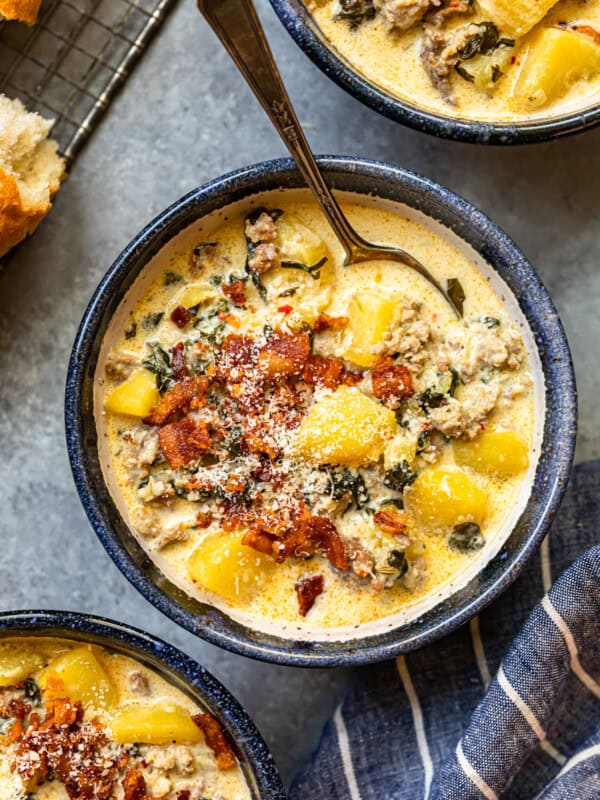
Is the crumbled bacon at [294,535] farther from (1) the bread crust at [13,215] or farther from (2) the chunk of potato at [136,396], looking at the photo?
(1) the bread crust at [13,215]

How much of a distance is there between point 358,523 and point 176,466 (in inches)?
22.4

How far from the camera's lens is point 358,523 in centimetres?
308

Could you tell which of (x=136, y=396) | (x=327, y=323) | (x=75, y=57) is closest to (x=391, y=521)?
(x=327, y=323)

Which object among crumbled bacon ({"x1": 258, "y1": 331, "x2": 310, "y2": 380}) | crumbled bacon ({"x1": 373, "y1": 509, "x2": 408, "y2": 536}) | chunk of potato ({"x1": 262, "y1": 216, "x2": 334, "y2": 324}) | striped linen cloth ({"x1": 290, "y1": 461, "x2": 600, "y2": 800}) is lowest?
striped linen cloth ({"x1": 290, "y1": 461, "x2": 600, "y2": 800})

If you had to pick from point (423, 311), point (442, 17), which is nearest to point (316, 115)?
point (442, 17)

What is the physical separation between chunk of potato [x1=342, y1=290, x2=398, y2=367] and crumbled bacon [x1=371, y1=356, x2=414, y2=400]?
0.03 m

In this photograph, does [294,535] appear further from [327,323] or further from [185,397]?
[327,323]

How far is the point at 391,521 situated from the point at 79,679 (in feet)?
3.42

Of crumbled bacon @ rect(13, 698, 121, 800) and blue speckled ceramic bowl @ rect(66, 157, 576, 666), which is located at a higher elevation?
blue speckled ceramic bowl @ rect(66, 157, 576, 666)

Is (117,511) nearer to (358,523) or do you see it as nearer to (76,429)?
(76,429)

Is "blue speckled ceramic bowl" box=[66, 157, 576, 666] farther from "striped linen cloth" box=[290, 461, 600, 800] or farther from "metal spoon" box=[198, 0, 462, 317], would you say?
"striped linen cloth" box=[290, 461, 600, 800]

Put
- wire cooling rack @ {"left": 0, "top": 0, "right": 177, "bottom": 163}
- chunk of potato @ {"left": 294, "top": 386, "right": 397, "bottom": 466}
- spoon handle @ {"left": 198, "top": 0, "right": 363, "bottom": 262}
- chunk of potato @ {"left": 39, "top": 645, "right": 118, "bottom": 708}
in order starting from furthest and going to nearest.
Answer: wire cooling rack @ {"left": 0, "top": 0, "right": 177, "bottom": 163} → chunk of potato @ {"left": 39, "top": 645, "right": 118, "bottom": 708} → chunk of potato @ {"left": 294, "top": 386, "right": 397, "bottom": 466} → spoon handle @ {"left": 198, "top": 0, "right": 363, "bottom": 262}

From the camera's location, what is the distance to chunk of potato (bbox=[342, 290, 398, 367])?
304cm

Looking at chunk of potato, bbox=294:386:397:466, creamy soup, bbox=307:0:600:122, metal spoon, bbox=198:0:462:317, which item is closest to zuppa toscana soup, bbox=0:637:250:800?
chunk of potato, bbox=294:386:397:466
